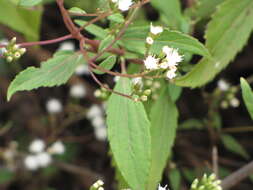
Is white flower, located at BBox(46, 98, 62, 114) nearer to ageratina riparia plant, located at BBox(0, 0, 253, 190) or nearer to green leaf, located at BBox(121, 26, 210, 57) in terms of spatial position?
ageratina riparia plant, located at BBox(0, 0, 253, 190)

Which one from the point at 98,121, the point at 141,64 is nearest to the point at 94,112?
the point at 98,121

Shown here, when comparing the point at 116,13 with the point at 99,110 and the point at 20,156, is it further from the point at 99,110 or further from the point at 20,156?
the point at 20,156

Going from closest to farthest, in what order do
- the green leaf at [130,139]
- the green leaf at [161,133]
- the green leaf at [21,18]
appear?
the green leaf at [130,139], the green leaf at [161,133], the green leaf at [21,18]

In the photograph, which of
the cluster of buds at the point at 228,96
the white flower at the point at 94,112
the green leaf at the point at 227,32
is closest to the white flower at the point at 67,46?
the white flower at the point at 94,112

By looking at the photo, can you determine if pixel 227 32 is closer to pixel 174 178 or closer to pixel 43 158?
pixel 174 178

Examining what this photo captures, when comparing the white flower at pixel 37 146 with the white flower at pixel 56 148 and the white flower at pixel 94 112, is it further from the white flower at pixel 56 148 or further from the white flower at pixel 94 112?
the white flower at pixel 94 112

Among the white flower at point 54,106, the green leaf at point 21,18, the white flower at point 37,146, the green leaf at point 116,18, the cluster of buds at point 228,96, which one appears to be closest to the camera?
the green leaf at point 116,18

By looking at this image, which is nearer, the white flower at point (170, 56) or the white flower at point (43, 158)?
the white flower at point (170, 56)

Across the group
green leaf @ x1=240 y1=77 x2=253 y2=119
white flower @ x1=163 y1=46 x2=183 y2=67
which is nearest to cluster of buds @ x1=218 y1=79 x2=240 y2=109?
green leaf @ x1=240 y1=77 x2=253 y2=119
